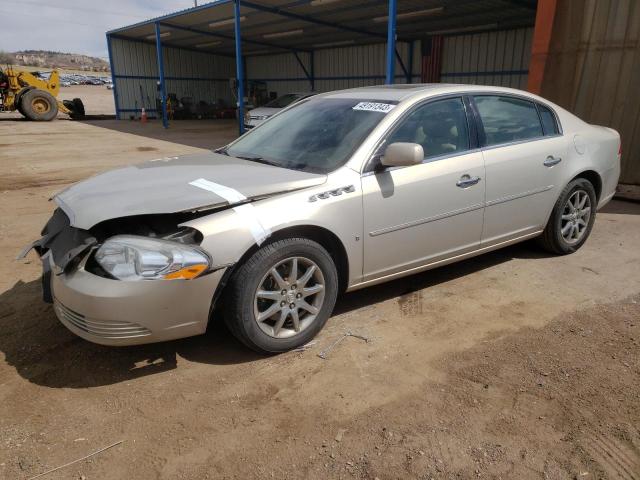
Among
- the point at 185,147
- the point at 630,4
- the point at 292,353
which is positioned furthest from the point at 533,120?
the point at 185,147

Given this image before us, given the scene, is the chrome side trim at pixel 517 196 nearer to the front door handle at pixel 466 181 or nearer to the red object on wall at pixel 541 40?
the front door handle at pixel 466 181

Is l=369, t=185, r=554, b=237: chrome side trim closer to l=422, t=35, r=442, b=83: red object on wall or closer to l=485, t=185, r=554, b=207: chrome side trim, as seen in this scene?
l=485, t=185, r=554, b=207: chrome side trim

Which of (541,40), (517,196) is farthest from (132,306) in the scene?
(541,40)

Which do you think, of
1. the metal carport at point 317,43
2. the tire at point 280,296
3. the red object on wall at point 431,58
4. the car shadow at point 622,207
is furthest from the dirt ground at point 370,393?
the red object on wall at point 431,58

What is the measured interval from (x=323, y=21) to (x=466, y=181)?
17104 mm

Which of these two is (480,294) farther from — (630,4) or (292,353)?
(630,4)

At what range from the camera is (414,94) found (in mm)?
3582

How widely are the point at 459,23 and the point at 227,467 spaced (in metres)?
18.5

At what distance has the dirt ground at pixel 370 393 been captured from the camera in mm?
2193

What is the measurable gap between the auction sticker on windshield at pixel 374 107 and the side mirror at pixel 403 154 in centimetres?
46

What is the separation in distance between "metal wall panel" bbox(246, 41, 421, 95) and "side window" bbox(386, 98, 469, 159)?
19.9 m

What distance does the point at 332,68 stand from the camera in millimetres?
26656

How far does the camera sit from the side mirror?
3.05 meters

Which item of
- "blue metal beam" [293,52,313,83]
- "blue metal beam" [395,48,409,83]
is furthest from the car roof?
"blue metal beam" [293,52,313,83]
